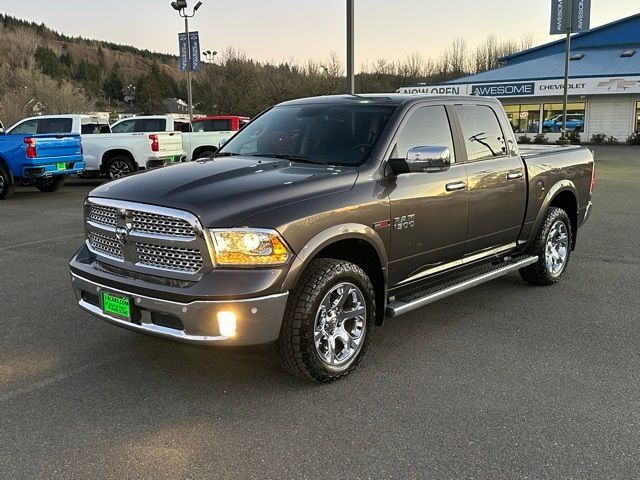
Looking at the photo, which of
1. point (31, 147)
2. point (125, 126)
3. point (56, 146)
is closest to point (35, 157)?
point (31, 147)

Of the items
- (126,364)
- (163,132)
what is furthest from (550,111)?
(126,364)

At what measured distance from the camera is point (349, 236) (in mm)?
3898

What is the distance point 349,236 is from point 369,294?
17.9 inches

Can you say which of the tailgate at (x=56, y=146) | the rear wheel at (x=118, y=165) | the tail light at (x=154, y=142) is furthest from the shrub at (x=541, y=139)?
the tailgate at (x=56, y=146)

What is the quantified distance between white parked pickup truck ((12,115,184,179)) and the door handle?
493 inches

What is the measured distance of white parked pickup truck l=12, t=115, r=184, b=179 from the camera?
15.9 m

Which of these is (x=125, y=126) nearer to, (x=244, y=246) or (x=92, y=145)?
(x=92, y=145)

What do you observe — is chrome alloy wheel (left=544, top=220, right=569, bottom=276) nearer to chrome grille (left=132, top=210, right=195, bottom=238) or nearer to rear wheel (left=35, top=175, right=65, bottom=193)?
chrome grille (left=132, top=210, right=195, bottom=238)

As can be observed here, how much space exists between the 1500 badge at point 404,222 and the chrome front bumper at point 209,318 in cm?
114

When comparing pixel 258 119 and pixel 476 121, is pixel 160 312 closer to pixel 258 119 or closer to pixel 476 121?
pixel 258 119

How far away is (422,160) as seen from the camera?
4113 mm

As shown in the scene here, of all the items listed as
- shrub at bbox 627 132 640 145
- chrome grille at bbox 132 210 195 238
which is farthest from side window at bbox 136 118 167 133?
shrub at bbox 627 132 640 145

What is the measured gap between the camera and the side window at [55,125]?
16203 mm

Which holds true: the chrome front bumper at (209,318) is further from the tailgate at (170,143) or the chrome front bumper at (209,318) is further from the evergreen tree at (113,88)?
the evergreen tree at (113,88)
